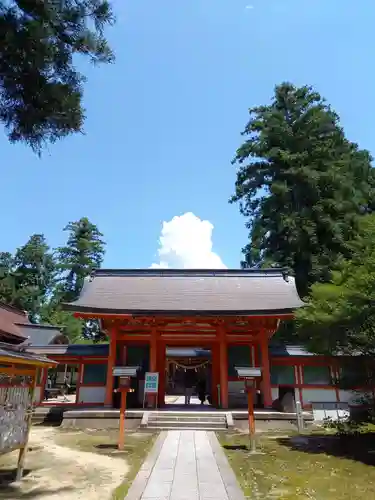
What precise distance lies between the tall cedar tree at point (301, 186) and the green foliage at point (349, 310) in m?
13.3

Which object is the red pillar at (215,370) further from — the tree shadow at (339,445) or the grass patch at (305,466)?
the tree shadow at (339,445)

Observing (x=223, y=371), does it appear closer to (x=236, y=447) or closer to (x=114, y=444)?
(x=236, y=447)

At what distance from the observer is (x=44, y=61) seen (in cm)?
524

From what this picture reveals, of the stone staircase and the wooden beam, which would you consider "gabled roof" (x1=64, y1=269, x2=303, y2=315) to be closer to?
the stone staircase

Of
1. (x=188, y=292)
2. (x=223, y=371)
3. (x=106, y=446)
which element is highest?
(x=188, y=292)

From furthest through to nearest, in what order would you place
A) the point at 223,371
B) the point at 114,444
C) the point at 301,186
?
1. the point at 301,186
2. the point at 223,371
3. the point at 114,444

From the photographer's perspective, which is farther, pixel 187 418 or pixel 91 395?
A: pixel 91 395

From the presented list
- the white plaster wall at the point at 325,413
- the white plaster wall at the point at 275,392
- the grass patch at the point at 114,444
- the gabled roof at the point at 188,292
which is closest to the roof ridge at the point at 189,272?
the gabled roof at the point at 188,292

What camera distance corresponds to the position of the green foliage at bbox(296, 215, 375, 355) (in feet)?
24.8

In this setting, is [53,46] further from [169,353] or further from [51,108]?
[169,353]

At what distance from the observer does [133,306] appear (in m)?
13.9

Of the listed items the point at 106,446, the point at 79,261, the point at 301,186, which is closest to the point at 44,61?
the point at 106,446

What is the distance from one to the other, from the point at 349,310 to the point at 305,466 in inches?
124

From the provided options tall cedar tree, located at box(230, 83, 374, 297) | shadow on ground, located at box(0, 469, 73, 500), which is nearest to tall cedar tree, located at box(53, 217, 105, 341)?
tall cedar tree, located at box(230, 83, 374, 297)
